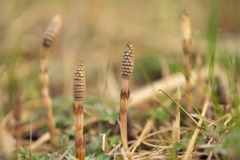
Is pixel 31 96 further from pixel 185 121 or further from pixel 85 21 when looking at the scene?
pixel 85 21

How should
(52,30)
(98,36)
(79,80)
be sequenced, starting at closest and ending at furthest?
(79,80), (52,30), (98,36)

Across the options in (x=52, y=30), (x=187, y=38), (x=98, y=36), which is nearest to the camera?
(x=52, y=30)

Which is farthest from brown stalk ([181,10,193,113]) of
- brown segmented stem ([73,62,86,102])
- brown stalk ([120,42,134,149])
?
brown segmented stem ([73,62,86,102])

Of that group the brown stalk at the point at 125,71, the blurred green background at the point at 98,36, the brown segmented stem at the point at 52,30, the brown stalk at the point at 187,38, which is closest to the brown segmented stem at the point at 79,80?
the brown stalk at the point at 125,71

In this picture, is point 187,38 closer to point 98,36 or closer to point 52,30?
point 52,30

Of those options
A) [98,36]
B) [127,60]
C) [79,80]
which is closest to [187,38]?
[127,60]

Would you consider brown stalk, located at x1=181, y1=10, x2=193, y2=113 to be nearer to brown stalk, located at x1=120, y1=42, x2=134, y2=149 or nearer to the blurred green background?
brown stalk, located at x1=120, y1=42, x2=134, y2=149

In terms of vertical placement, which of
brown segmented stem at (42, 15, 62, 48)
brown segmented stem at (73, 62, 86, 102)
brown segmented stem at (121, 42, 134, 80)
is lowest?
brown segmented stem at (73, 62, 86, 102)

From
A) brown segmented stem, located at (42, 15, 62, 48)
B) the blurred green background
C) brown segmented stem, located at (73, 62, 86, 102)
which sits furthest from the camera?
the blurred green background

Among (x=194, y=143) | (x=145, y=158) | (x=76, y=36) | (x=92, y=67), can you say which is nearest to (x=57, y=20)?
(x=145, y=158)

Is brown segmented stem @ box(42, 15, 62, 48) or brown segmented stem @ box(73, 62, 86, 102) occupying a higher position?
brown segmented stem @ box(42, 15, 62, 48)

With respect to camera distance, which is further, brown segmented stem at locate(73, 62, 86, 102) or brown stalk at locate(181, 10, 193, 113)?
brown stalk at locate(181, 10, 193, 113)

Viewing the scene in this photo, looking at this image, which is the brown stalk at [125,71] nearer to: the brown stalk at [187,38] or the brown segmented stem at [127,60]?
the brown segmented stem at [127,60]
